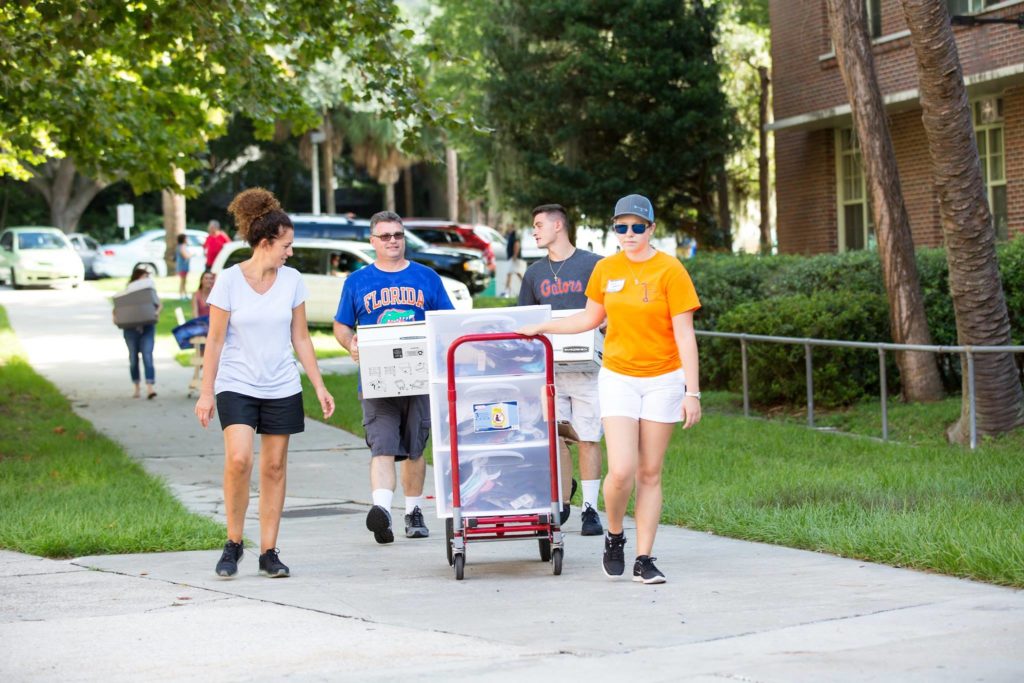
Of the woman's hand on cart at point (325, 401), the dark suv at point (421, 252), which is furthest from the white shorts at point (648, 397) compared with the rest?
the dark suv at point (421, 252)

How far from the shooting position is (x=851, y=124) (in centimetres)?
2394

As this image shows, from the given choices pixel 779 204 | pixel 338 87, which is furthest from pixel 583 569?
pixel 338 87

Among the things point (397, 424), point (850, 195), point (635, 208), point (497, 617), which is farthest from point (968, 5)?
point (497, 617)

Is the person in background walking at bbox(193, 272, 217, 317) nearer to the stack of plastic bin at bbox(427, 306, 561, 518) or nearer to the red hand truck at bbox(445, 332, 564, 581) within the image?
the stack of plastic bin at bbox(427, 306, 561, 518)

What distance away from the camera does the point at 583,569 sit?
7.84 meters

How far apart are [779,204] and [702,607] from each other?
20380 mm

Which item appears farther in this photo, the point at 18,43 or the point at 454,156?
the point at 454,156

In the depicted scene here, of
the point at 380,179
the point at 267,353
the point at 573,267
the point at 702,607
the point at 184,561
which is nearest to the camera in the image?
the point at 702,607

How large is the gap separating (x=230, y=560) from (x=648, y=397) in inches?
91.4

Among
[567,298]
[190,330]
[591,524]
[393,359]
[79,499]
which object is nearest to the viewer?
[393,359]

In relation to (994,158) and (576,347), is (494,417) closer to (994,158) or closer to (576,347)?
(576,347)

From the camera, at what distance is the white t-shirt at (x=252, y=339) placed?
7.61 metres

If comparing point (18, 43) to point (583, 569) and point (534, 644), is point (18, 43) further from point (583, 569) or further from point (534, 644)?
point (534, 644)

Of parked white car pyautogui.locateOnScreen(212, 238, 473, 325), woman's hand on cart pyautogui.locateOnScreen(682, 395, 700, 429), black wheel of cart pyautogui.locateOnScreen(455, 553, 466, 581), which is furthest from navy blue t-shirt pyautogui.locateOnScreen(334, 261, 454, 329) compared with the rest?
parked white car pyautogui.locateOnScreen(212, 238, 473, 325)
